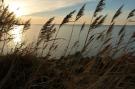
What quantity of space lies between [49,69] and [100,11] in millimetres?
1072

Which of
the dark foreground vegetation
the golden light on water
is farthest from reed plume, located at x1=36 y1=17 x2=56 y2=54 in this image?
the golden light on water

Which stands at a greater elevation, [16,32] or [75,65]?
[16,32]

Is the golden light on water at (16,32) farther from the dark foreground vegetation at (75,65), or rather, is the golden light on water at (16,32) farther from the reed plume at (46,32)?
the reed plume at (46,32)

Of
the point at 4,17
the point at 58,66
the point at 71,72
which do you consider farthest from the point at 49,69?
the point at 4,17

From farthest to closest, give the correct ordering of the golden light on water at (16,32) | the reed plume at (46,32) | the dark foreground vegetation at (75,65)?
the golden light on water at (16,32), the reed plume at (46,32), the dark foreground vegetation at (75,65)

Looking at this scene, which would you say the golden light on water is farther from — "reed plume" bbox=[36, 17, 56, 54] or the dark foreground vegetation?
"reed plume" bbox=[36, 17, 56, 54]

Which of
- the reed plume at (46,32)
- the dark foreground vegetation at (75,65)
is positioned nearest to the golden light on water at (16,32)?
the dark foreground vegetation at (75,65)

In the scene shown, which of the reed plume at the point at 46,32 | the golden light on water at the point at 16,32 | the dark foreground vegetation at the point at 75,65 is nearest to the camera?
the dark foreground vegetation at the point at 75,65

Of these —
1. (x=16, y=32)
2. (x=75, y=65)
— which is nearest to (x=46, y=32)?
(x=75, y=65)

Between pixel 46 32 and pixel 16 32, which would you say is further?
pixel 16 32

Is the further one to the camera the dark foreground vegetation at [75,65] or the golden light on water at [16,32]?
the golden light on water at [16,32]

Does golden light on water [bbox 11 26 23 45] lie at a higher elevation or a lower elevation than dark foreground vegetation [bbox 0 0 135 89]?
higher

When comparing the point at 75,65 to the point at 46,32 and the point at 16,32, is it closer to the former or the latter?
the point at 46,32

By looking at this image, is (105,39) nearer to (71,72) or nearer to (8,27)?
(71,72)
